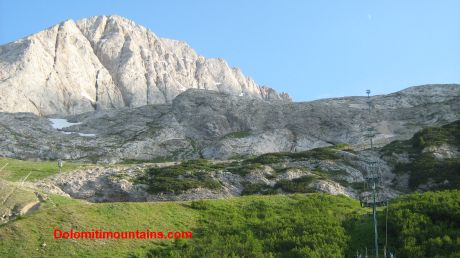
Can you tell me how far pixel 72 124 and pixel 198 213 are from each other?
108292 millimetres

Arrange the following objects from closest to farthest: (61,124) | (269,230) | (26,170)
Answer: (269,230), (26,170), (61,124)

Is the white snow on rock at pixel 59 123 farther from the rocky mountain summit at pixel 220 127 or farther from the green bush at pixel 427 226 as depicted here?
the green bush at pixel 427 226

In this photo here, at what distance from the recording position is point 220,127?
126500 mm

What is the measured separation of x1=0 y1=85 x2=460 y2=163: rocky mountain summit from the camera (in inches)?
4102

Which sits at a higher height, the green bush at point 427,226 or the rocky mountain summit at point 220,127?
the rocky mountain summit at point 220,127

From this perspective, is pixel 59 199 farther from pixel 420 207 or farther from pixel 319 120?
pixel 319 120

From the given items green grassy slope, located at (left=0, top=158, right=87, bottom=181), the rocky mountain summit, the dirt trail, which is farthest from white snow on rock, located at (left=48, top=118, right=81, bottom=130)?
the dirt trail

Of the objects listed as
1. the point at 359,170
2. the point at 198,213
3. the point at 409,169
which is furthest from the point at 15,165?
the point at 409,169

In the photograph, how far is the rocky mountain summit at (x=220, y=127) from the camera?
104 meters

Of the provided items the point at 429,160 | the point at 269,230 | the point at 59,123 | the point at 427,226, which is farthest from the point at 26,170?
the point at 59,123

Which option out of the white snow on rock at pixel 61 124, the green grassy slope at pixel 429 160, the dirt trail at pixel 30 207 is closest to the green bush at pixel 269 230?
the dirt trail at pixel 30 207

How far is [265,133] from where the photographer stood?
114188 millimetres

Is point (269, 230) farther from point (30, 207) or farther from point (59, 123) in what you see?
point (59, 123)

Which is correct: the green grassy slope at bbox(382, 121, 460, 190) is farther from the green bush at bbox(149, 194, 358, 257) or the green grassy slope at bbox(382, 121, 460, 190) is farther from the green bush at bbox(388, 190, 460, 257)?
the green bush at bbox(388, 190, 460, 257)
